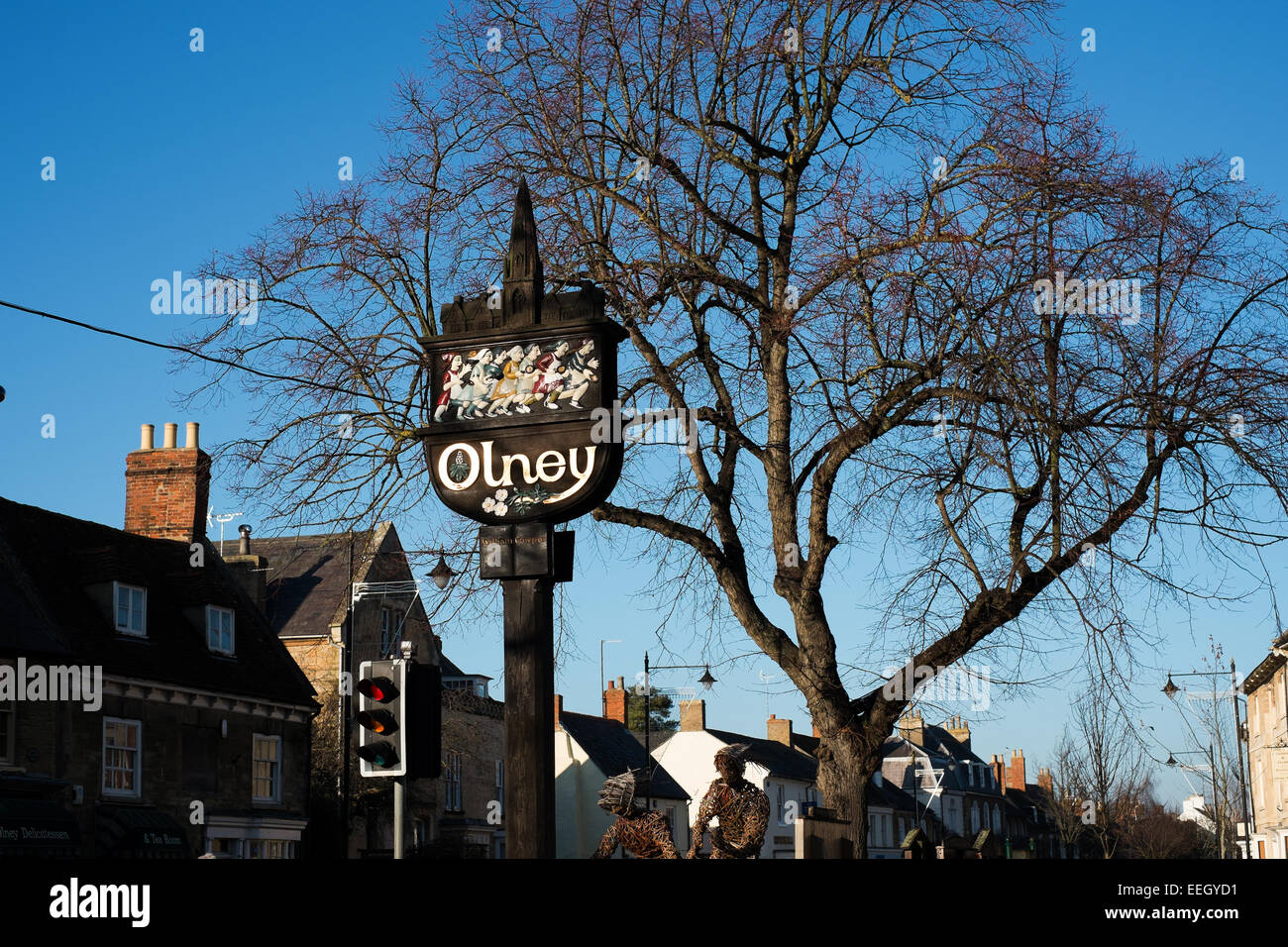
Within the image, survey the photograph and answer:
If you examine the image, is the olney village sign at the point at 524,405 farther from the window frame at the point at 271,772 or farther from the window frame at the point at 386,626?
the window frame at the point at 386,626

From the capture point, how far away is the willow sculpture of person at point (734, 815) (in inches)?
347

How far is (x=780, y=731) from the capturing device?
2980 inches

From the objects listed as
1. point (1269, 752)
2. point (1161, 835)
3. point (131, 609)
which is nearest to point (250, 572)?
point (131, 609)

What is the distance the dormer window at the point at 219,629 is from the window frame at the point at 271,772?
2325 mm

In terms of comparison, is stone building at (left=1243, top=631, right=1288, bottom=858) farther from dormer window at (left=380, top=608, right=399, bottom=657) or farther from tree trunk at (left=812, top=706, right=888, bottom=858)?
tree trunk at (left=812, top=706, right=888, bottom=858)

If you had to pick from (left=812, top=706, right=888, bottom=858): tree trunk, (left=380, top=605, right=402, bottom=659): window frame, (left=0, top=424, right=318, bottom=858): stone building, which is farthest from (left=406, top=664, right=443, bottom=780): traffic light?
(left=380, top=605, right=402, bottom=659): window frame

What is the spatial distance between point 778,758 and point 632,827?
2418 inches

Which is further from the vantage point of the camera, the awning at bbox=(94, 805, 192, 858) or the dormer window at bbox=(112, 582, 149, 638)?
the dormer window at bbox=(112, 582, 149, 638)

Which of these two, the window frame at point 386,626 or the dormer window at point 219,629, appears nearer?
the dormer window at point 219,629

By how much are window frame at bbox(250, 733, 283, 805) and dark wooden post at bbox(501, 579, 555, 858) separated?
98.0 ft

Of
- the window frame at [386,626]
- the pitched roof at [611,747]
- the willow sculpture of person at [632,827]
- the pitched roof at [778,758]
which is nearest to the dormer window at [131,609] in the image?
the window frame at [386,626]

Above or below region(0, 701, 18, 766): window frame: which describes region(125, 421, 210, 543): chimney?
above

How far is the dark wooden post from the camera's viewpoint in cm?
681

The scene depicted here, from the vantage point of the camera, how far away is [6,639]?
26.8m
